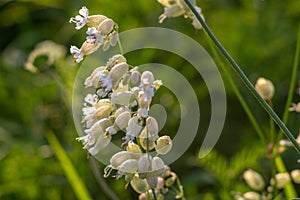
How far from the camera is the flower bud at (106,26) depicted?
2.91ft

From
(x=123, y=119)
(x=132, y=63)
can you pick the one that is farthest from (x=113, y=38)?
(x=132, y=63)

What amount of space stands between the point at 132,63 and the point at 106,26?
5.00ft

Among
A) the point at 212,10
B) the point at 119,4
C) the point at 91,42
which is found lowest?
the point at 212,10

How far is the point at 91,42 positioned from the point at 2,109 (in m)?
1.76

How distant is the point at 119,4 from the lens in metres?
2.59

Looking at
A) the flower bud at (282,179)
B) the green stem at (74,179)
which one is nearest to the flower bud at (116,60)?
the flower bud at (282,179)

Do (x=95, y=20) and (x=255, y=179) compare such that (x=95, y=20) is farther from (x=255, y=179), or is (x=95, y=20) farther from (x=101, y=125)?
(x=255, y=179)

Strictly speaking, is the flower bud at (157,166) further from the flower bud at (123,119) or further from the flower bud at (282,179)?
the flower bud at (282,179)

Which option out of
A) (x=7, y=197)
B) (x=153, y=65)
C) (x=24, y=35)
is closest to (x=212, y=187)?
(x=153, y=65)

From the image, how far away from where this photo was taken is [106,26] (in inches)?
35.1

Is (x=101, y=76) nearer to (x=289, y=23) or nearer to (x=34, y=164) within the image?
(x=34, y=164)

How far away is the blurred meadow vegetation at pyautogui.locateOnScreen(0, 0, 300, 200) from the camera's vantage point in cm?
209

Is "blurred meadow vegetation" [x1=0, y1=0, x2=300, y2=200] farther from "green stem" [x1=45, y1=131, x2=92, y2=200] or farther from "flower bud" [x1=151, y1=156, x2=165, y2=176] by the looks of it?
"flower bud" [x1=151, y1=156, x2=165, y2=176]

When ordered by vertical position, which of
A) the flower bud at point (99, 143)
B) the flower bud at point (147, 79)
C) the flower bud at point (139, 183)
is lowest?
the flower bud at point (139, 183)
